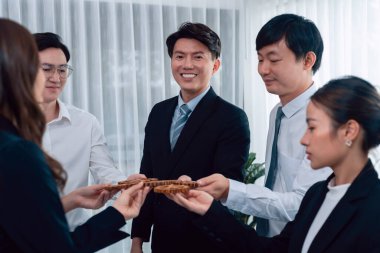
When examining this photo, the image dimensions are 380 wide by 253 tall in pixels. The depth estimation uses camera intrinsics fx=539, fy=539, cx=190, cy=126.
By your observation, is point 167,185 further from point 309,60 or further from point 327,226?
point 309,60

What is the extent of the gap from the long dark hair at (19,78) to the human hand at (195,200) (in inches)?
26.2

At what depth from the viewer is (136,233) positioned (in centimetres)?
258

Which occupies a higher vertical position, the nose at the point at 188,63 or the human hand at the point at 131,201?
the nose at the point at 188,63

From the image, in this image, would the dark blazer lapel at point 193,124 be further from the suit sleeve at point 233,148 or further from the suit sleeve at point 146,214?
the suit sleeve at point 146,214

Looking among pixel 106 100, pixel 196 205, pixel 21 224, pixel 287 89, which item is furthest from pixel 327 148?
pixel 106 100

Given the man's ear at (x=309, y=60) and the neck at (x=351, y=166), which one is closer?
the neck at (x=351, y=166)

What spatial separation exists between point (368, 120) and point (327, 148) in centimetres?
15

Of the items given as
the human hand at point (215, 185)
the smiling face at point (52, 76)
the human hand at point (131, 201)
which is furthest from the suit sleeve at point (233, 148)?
the smiling face at point (52, 76)

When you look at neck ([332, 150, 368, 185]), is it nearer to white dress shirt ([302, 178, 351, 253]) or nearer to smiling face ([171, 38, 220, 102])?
white dress shirt ([302, 178, 351, 253])

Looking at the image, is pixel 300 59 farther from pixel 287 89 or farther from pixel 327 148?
pixel 327 148

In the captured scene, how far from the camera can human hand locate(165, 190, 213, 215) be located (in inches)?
73.3

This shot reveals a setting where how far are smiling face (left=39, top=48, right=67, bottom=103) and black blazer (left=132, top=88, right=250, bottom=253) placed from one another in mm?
539

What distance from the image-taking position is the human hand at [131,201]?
70.6 inches

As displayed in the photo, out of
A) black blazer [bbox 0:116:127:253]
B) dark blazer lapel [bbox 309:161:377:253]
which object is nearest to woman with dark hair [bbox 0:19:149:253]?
black blazer [bbox 0:116:127:253]
